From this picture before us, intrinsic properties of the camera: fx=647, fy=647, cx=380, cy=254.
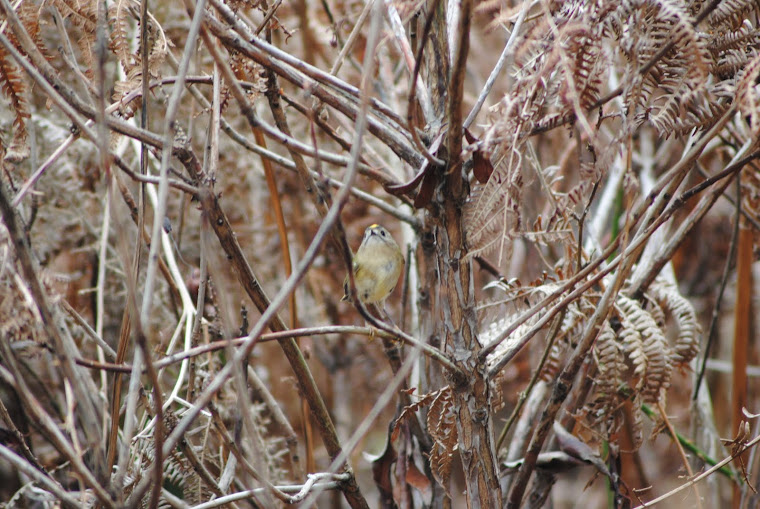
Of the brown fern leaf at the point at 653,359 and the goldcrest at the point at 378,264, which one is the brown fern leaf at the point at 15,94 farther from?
the goldcrest at the point at 378,264

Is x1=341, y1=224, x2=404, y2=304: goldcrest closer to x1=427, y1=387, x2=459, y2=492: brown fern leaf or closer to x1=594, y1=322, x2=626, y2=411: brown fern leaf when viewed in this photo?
x1=594, y1=322, x2=626, y2=411: brown fern leaf

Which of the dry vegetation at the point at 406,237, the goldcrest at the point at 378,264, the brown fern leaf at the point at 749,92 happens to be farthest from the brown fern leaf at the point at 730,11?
the goldcrest at the point at 378,264

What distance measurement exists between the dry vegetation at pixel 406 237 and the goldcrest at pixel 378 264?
284 millimetres

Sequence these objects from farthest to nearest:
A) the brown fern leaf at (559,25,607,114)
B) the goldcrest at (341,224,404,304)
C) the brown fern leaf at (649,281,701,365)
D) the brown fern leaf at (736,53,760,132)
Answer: the goldcrest at (341,224,404,304) → the brown fern leaf at (649,281,701,365) → the brown fern leaf at (559,25,607,114) → the brown fern leaf at (736,53,760,132)

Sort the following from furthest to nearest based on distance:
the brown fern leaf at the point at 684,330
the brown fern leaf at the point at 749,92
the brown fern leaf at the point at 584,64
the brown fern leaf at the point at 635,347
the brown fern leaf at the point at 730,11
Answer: the brown fern leaf at the point at 684,330 → the brown fern leaf at the point at 635,347 → the brown fern leaf at the point at 730,11 → the brown fern leaf at the point at 584,64 → the brown fern leaf at the point at 749,92

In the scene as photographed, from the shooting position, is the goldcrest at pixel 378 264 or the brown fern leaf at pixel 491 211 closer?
the brown fern leaf at pixel 491 211

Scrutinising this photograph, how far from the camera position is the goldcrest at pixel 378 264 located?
2973mm

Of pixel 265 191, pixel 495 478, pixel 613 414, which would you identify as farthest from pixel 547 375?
pixel 265 191

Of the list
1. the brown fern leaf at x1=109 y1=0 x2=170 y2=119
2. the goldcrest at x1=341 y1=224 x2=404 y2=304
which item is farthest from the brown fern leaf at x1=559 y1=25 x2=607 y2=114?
the goldcrest at x1=341 y1=224 x2=404 y2=304

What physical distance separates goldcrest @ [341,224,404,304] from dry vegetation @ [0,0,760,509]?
28 cm

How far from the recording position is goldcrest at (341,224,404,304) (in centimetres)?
297

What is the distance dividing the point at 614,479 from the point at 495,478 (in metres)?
0.61

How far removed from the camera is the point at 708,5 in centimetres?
126

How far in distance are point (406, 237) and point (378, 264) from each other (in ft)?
1.52
